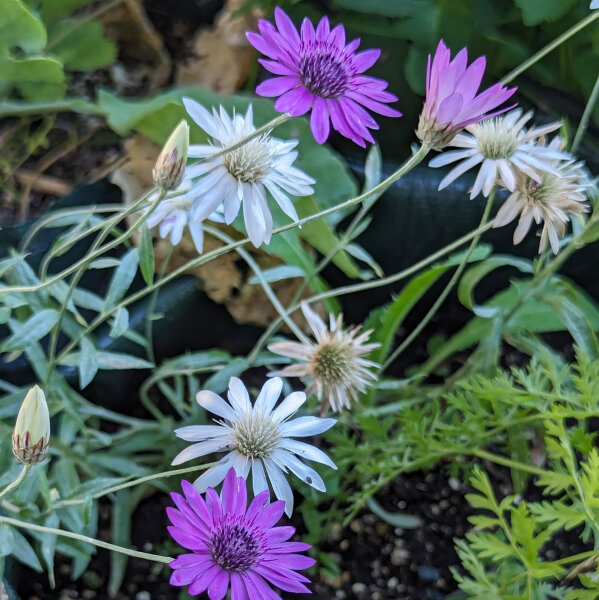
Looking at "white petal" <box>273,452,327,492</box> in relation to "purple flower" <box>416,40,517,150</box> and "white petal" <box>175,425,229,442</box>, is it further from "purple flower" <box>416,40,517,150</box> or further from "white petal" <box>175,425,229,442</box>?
"purple flower" <box>416,40,517,150</box>

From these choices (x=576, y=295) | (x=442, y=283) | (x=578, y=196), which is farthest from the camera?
(x=442, y=283)

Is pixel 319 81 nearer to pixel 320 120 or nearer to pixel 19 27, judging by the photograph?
pixel 320 120

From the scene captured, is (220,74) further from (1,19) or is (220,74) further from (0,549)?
(0,549)

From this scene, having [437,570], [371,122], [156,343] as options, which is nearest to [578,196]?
[371,122]

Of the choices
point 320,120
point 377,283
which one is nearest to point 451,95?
point 320,120

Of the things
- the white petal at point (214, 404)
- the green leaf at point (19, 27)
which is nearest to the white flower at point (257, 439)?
the white petal at point (214, 404)

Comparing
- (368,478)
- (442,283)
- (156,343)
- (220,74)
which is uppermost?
(220,74)

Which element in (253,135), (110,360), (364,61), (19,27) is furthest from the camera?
(19,27)
